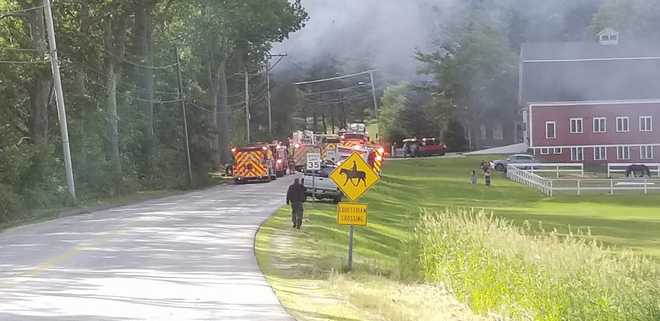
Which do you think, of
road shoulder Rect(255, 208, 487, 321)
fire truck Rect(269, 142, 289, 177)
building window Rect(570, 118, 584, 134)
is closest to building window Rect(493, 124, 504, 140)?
building window Rect(570, 118, 584, 134)

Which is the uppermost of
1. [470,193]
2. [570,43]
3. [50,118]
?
[570,43]

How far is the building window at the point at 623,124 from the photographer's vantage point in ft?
238

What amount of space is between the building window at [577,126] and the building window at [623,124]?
255 centimetres

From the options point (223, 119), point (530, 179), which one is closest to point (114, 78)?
point (530, 179)

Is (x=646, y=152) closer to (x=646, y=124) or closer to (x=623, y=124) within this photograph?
(x=646, y=124)

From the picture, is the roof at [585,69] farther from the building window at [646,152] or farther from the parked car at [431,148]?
the parked car at [431,148]

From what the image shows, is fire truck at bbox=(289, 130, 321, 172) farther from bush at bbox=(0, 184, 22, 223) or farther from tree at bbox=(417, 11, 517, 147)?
bush at bbox=(0, 184, 22, 223)

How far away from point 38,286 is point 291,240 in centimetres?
967

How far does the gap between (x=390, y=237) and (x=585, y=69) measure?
4970 centimetres

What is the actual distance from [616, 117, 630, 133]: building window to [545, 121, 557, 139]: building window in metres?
4.49

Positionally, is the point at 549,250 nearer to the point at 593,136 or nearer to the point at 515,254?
the point at 515,254

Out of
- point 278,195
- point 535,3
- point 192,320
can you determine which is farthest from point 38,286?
point 535,3

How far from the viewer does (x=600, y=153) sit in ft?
242

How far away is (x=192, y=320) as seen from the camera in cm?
1240
